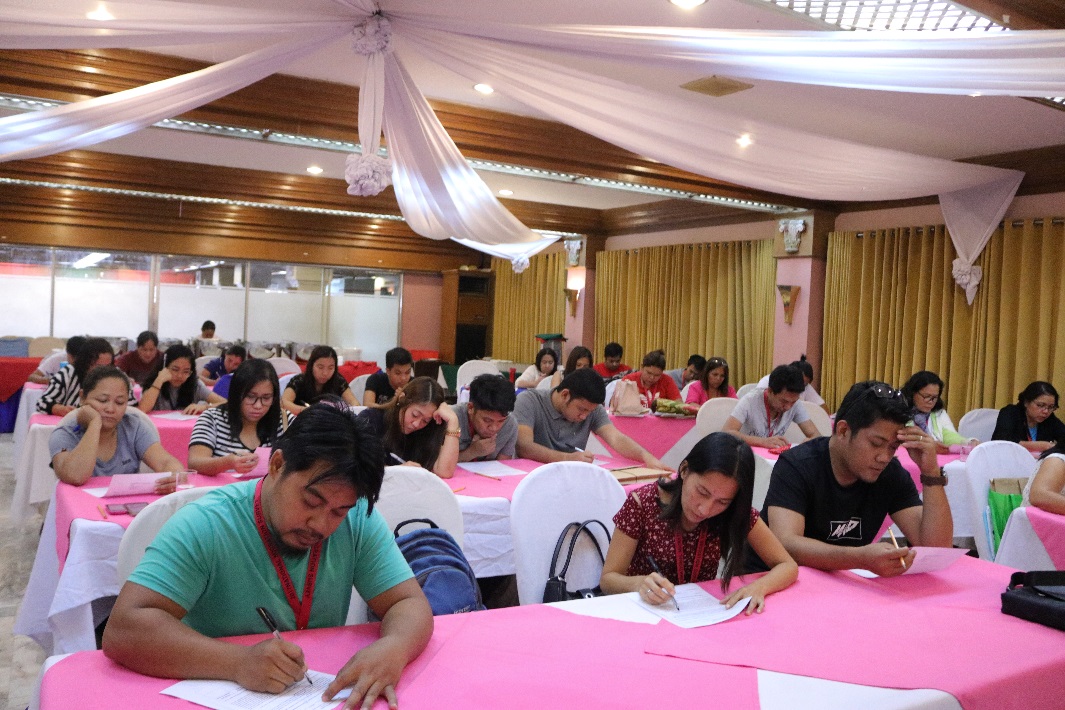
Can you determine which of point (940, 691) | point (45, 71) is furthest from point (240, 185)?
point (940, 691)

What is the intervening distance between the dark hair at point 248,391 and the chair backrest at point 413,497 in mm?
1248

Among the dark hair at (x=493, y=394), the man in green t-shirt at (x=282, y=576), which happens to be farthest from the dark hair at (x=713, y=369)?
the man in green t-shirt at (x=282, y=576)

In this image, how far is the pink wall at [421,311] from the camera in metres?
14.5

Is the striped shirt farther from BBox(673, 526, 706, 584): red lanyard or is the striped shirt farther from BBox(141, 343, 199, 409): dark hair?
BBox(141, 343, 199, 409): dark hair

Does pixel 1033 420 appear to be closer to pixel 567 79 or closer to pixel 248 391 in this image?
pixel 567 79

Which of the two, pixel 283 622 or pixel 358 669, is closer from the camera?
pixel 358 669

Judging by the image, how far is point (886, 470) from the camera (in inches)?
112

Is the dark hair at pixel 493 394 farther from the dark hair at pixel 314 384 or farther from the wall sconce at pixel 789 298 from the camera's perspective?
the wall sconce at pixel 789 298

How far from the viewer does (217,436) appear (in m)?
3.82

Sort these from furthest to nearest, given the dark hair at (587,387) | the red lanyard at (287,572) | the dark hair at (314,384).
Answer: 1. the dark hair at (314,384)
2. the dark hair at (587,387)
3. the red lanyard at (287,572)

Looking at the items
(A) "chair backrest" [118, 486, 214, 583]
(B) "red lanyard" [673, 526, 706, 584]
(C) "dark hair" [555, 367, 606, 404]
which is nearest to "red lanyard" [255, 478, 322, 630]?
(A) "chair backrest" [118, 486, 214, 583]

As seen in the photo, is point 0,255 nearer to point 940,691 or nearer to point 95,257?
point 95,257

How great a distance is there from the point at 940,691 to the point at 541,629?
0.85m

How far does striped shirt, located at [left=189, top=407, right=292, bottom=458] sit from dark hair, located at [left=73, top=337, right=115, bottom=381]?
6.60 feet
